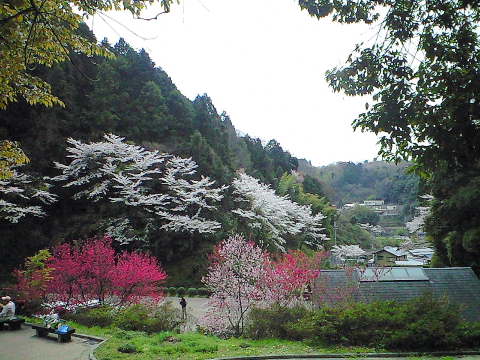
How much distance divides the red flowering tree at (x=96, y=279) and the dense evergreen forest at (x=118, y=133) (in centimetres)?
986

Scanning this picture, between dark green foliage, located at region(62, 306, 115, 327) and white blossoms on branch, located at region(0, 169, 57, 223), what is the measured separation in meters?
11.1

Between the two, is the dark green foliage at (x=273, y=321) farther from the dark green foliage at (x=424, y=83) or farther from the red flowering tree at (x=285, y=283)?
the dark green foliage at (x=424, y=83)

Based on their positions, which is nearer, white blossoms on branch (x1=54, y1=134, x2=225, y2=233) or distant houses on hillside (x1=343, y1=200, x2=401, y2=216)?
white blossoms on branch (x1=54, y1=134, x2=225, y2=233)

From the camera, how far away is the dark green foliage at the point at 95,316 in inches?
444

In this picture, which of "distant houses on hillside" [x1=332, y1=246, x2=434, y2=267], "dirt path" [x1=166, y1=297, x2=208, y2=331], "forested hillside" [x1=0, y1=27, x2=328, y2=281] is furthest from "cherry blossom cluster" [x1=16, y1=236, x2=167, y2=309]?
"distant houses on hillside" [x1=332, y1=246, x2=434, y2=267]

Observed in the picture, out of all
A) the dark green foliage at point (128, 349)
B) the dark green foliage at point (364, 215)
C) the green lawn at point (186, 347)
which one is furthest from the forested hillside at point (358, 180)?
the dark green foliage at point (128, 349)

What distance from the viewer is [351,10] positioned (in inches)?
203

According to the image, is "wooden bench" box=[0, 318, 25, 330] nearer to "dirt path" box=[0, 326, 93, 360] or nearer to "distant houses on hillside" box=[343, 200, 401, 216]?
"dirt path" box=[0, 326, 93, 360]

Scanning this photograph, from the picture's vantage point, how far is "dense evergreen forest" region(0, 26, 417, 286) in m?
23.1

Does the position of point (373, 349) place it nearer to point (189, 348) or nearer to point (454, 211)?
point (189, 348)

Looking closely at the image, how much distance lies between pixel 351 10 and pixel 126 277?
11.0 meters

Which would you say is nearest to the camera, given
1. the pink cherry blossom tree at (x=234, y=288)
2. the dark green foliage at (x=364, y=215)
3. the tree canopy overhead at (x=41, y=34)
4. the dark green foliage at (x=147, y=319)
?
the tree canopy overhead at (x=41, y=34)

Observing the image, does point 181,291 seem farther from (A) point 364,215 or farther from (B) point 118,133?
(A) point 364,215

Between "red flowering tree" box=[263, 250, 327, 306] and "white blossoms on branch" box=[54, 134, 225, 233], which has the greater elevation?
"white blossoms on branch" box=[54, 134, 225, 233]
